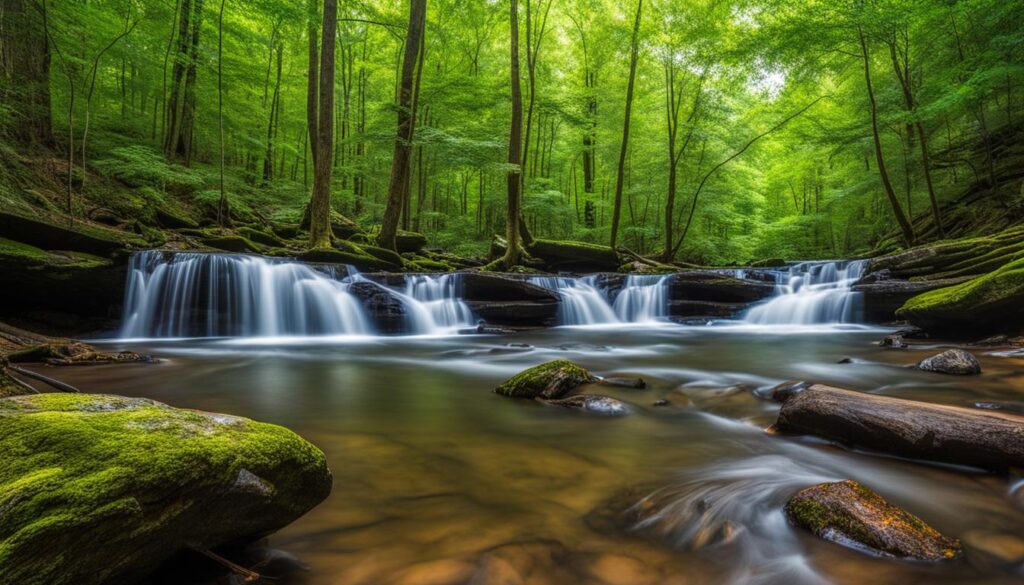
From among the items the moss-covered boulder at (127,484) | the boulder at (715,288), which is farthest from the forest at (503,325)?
the boulder at (715,288)

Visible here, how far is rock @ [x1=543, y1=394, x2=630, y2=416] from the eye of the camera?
4.19 meters

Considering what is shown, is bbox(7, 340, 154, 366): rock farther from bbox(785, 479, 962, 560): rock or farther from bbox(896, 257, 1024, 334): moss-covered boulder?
bbox(896, 257, 1024, 334): moss-covered boulder

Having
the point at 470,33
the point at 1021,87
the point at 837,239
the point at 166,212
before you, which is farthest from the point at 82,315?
the point at 837,239

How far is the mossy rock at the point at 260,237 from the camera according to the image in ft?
45.7

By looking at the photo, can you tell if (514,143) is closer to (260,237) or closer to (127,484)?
(260,237)

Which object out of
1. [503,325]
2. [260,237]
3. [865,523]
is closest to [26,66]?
[260,237]

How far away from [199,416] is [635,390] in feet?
13.7

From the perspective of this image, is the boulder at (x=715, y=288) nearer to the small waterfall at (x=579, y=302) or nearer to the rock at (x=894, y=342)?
the small waterfall at (x=579, y=302)

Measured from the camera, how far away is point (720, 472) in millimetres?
2895

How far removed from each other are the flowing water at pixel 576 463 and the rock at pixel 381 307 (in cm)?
180

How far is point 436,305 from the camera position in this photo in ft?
36.9

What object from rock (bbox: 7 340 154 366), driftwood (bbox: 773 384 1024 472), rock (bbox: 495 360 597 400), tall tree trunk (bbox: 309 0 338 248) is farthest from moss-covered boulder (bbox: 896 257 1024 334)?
tall tree trunk (bbox: 309 0 338 248)

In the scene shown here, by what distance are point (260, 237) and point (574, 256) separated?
1007 centimetres

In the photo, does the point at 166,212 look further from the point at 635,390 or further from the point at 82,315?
the point at 635,390
